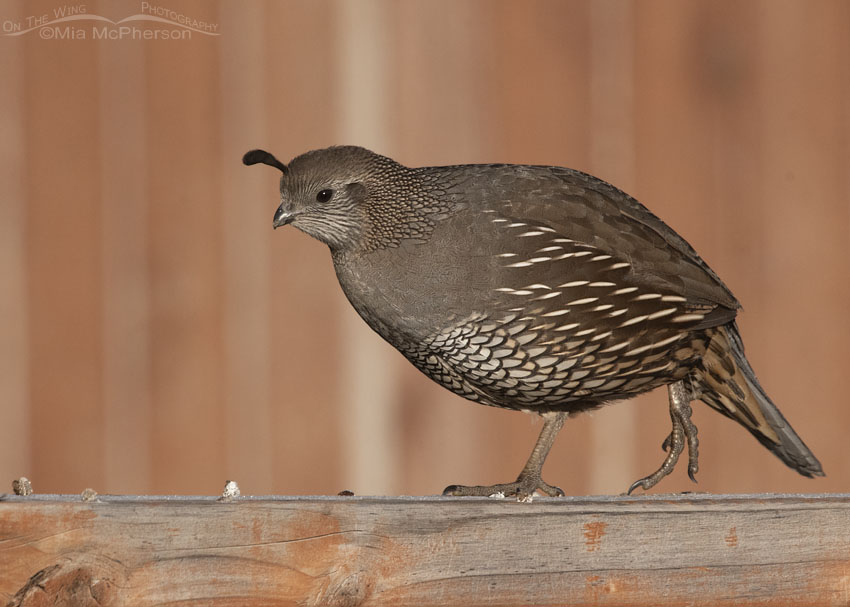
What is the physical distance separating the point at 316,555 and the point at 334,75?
208 centimetres

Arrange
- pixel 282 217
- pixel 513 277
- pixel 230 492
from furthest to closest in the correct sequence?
pixel 282 217 < pixel 513 277 < pixel 230 492

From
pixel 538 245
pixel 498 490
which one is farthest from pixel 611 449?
pixel 538 245

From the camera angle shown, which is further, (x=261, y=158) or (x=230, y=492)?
(x=261, y=158)

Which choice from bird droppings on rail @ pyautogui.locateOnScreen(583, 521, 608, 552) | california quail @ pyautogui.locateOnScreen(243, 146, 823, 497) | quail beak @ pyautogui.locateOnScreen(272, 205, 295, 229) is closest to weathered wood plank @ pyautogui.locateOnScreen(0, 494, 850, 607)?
bird droppings on rail @ pyautogui.locateOnScreen(583, 521, 608, 552)

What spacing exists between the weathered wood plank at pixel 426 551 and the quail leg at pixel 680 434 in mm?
749

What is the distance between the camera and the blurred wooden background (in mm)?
3748

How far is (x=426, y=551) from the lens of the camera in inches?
87.8

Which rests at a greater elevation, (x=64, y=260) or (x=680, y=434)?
(x=64, y=260)

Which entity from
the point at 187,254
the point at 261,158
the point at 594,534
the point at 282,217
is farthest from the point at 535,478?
the point at 187,254

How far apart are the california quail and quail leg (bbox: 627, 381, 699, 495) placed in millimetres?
199

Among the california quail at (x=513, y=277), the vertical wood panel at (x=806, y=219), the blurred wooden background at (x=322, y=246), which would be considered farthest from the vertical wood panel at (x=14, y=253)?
the vertical wood panel at (x=806, y=219)

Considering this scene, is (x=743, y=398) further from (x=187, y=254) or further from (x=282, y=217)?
(x=187, y=254)

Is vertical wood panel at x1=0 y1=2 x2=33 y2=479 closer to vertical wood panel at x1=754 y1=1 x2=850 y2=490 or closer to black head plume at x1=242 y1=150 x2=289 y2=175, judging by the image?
black head plume at x1=242 y1=150 x2=289 y2=175

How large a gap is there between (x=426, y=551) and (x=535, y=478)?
0.72 meters
